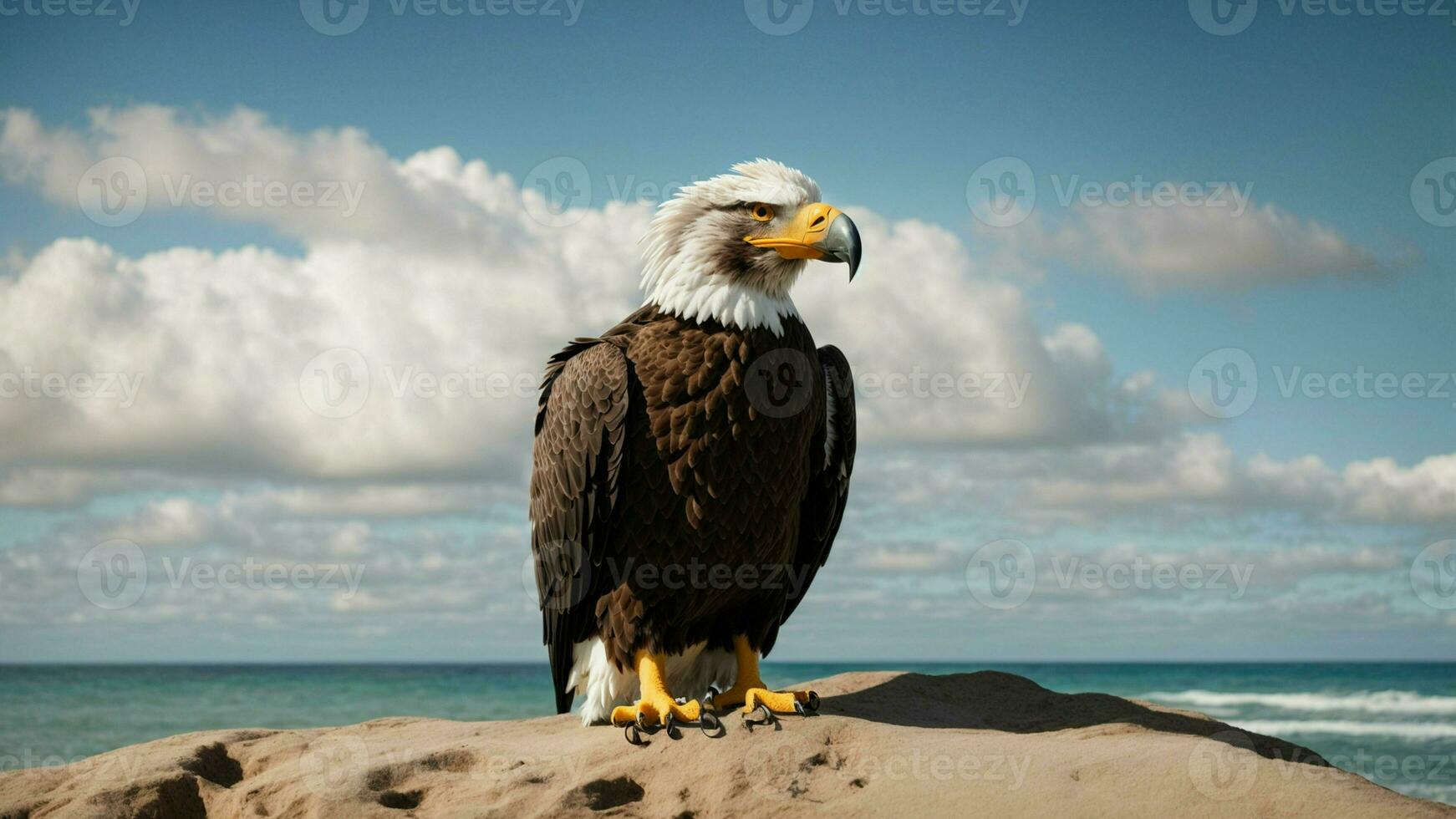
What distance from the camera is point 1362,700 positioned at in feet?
102

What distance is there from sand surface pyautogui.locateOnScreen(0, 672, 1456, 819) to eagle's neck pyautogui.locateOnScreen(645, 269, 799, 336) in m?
2.15

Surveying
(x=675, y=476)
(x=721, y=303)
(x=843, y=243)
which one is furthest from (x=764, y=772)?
(x=843, y=243)

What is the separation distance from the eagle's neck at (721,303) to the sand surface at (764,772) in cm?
215

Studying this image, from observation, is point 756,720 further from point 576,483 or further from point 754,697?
point 576,483

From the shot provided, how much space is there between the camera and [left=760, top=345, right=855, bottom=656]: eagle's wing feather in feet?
22.3

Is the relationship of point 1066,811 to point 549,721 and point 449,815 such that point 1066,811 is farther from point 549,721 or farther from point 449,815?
point 549,721

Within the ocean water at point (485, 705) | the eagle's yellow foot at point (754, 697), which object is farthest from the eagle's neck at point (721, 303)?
the ocean water at point (485, 705)

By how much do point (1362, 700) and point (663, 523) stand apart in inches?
→ 1258

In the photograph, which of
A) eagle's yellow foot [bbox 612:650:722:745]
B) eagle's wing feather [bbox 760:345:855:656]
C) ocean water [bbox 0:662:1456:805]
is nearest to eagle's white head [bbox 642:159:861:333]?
eagle's wing feather [bbox 760:345:855:656]

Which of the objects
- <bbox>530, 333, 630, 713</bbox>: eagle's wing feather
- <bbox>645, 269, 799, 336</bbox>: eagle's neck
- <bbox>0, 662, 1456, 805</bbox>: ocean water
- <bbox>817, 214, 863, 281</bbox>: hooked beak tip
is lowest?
<bbox>0, 662, 1456, 805</bbox>: ocean water

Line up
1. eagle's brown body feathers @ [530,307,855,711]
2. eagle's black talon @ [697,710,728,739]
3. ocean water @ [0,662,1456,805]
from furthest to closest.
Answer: ocean water @ [0,662,1456,805], eagle's brown body feathers @ [530,307,855,711], eagle's black talon @ [697,710,728,739]

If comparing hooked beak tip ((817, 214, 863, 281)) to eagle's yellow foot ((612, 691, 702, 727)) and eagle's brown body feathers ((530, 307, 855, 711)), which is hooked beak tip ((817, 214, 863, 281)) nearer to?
eagle's brown body feathers ((530, 307, 855, 711))

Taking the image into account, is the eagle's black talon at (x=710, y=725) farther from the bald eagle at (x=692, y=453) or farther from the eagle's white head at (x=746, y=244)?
the eagle's white head at (x=746, y=244)

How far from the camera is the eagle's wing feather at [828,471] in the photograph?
6.80 m
